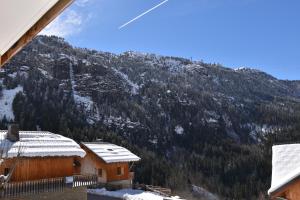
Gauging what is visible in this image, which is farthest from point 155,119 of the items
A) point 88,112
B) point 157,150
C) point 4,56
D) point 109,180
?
point 4,56

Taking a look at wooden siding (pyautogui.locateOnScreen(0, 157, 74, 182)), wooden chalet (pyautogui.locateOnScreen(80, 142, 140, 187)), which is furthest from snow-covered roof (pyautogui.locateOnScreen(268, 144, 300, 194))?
wooden chalet (pyautogui.locateOnScreen(80, 142, 140, 187))

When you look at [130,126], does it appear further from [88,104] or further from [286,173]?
[286,173]

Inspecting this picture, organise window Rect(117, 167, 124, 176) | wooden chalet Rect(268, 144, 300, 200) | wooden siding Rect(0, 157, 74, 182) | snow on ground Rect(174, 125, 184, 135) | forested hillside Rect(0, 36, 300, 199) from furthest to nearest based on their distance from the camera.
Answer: snow on ground Rect(174, 125, 184, 135), forested hillside Rect(0, 36, 300, 199), window Rect(117, 167, 124, 176), wooden siding Rect(0, 157, 74, 182), wooden chalet Rect(268, 144, 300, 200)

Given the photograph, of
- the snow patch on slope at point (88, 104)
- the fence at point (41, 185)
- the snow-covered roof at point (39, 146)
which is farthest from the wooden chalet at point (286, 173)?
the snow patch on slope at point (88, 104)

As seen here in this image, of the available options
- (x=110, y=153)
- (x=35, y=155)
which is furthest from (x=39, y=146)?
(x=110, y=153)

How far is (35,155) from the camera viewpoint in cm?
2380

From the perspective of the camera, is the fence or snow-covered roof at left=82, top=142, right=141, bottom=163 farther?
snow-covered roof at left=82, top=142, right=141, bottom=163

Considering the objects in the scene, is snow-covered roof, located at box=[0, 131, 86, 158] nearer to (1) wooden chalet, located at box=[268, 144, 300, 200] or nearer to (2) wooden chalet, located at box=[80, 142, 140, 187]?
(2) wooden chalet, located at box=[80, 142, 140, 187]

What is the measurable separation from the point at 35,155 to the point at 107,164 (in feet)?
45.7

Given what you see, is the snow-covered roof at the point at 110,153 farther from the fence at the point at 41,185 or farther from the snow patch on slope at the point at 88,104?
the snow patch on slope at the point at 88,104

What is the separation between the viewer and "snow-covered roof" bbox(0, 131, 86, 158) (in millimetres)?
23578

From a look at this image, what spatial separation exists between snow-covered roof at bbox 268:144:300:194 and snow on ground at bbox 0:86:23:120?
96460 mm

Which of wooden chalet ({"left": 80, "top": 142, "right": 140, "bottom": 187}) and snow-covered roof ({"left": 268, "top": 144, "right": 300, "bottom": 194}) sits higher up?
snow-covered roof ({"left": 268, "top": 144, "right": 300, "bottom": 194})

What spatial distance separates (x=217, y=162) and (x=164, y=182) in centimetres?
6635
